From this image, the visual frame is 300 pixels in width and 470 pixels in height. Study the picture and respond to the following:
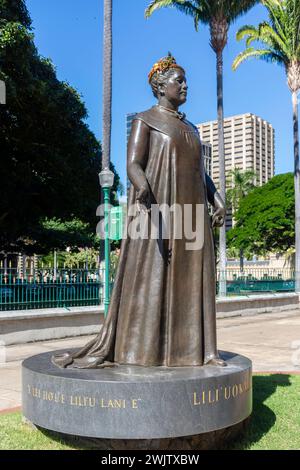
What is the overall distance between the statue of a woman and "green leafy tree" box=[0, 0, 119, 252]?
14381mm

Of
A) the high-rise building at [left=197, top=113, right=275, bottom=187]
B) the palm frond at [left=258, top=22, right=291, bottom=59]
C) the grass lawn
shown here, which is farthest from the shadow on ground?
the high-rise building at [left=197, top=113, right=275, bottom=187]

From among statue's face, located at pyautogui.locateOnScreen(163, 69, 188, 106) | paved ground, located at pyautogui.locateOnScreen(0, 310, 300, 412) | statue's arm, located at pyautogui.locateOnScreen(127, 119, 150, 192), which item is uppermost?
statue's face, located at pyautogui.locateOnScreen(163, 69, 188, 106)

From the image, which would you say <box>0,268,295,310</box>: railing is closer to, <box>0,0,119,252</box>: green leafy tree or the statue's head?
the statue's head

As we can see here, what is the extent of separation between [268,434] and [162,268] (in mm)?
1937

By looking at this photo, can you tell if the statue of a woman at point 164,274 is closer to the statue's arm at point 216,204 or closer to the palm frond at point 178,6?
the statue's arm at point 216,204

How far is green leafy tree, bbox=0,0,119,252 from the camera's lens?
20.0 metres

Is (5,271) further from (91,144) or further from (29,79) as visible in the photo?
(91,144)

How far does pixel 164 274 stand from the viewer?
470 cm

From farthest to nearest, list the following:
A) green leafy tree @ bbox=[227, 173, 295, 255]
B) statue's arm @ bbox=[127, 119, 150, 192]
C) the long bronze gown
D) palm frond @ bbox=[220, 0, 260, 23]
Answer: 1. green leafy tree @ bbox=[227, 173, 295, 255]
2. palm frond @ bbox=[220, 0, 260, 23]
3. the long bronze gown
4. statue's arm @ bbox=[127, 119, 150, 192]

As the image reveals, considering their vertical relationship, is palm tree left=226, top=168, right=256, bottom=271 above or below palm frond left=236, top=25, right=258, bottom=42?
below

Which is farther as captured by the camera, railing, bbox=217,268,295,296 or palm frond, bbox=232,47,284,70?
palm frond, bbox=232,47,284,70

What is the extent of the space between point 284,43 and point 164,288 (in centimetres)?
2351

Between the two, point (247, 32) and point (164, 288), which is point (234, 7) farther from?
point (164, 288)

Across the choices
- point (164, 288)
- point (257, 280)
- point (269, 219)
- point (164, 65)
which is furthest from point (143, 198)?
point (269, 219)
